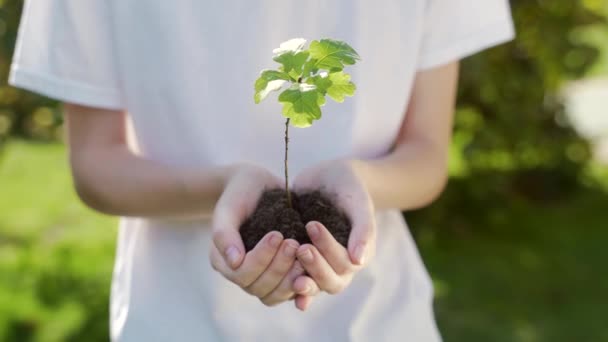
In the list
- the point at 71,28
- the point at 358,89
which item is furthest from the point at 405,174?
the point at 71,28

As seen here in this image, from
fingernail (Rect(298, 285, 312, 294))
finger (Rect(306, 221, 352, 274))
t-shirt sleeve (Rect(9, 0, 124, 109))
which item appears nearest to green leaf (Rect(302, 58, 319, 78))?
finger (Rect(306, 221, 352, 274))

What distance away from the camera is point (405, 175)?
2.08 m

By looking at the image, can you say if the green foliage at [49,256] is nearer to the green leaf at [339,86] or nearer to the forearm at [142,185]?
the forearm at [142,185]

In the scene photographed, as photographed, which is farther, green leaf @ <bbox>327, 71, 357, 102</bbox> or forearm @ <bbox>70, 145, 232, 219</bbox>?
forearm @ <bbox>70, 145, 232, 219</bbox>

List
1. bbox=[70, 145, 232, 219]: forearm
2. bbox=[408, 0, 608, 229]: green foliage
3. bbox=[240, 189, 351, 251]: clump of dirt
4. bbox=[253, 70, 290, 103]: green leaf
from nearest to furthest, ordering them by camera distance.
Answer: bbox=[253, 70, 290, 103]: green leaf < bbox=[240, 189, 351, 251]: clump of dirt < bbox=[70, 145, 232, 219]: forearm < bbox=[408, 0, 608, 229]: green foliage

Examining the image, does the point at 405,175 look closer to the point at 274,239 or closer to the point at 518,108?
the point at 274,239

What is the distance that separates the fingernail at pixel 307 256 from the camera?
1558 mm

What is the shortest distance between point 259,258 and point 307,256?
0.08m

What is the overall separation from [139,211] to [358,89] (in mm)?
547

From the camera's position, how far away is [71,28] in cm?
198

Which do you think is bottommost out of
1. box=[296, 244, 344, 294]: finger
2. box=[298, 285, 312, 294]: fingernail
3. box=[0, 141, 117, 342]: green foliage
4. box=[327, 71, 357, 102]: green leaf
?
box=[0, 141, 117, 342]: green foliage

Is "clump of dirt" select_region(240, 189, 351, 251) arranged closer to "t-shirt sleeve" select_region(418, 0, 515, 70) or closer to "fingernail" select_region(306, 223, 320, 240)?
"fingernail" select_region(306, 223, 320, 240)

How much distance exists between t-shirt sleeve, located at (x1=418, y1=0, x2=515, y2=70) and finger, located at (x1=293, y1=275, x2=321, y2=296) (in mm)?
744

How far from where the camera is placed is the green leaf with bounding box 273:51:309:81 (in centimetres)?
158
